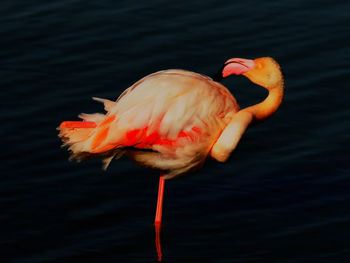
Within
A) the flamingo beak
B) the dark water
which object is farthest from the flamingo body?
the dark water

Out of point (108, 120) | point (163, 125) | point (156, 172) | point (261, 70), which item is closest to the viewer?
point (163, 125)

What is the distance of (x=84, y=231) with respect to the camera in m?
6.44

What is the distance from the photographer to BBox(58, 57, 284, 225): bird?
243 inches

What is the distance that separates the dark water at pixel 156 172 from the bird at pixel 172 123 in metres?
0.48

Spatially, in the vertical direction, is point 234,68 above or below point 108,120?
above

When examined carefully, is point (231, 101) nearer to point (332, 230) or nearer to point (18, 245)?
point (332, 230)

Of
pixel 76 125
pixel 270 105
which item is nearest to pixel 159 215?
pixel 76 125

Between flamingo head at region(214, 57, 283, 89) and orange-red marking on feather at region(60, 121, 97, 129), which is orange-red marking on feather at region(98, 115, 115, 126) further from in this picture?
flamingo head at region(214, 57, 283, 89)

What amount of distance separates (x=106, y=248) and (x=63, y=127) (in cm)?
95

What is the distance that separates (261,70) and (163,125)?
2.89ft

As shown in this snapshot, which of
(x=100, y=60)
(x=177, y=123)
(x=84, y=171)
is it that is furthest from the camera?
(x=100, y=60)

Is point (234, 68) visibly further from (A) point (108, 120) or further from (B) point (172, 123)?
(A) point (108, 120)

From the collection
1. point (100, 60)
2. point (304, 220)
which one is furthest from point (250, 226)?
point (100, 60)

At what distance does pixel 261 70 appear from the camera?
645cm
